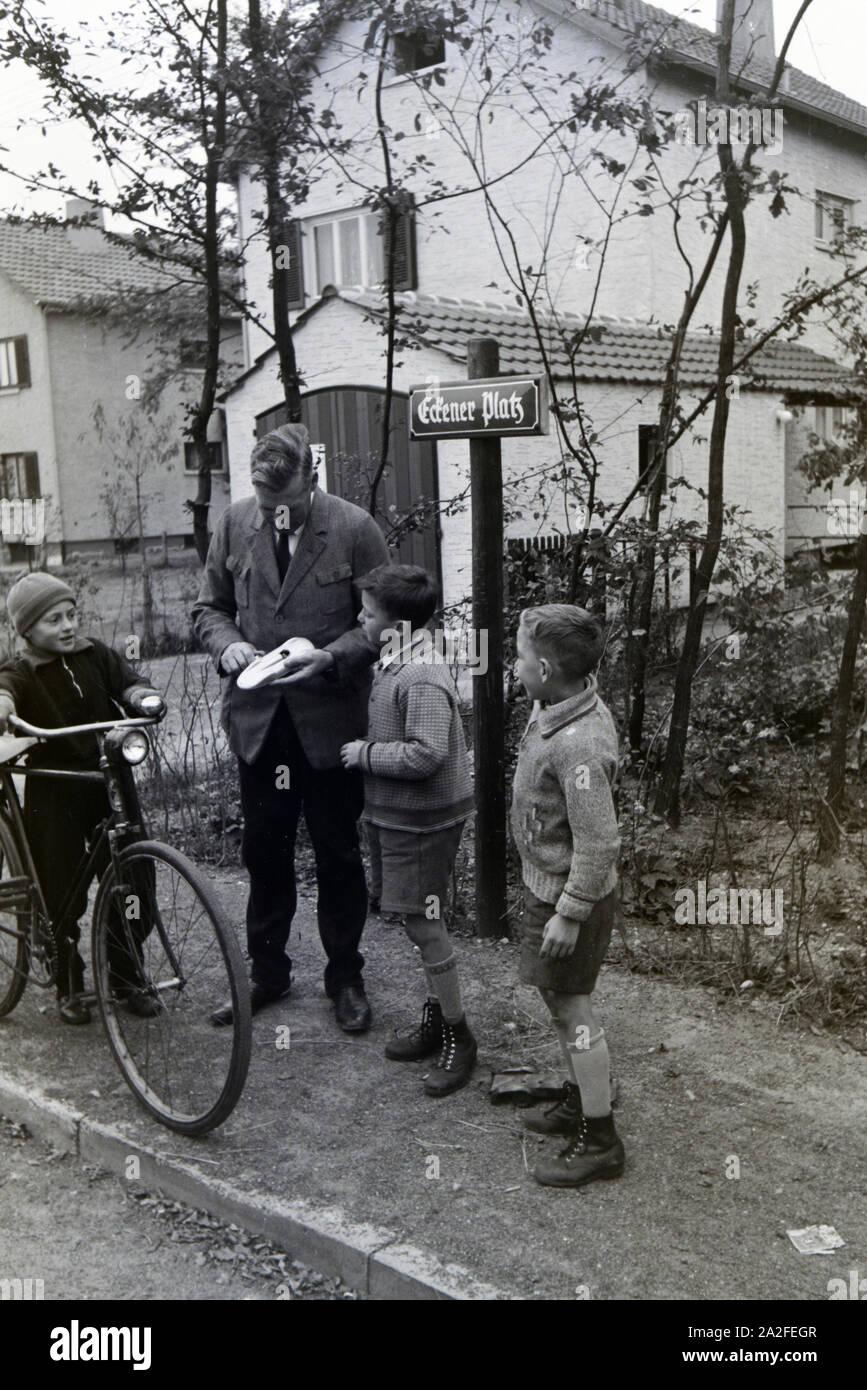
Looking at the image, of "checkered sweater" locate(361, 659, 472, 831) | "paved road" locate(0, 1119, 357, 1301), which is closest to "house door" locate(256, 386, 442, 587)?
"checkered sweater" locate(361, 659, 472, 831)

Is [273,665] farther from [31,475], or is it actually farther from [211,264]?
[31,475]

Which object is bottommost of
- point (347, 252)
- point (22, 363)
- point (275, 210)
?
point (275, 210)

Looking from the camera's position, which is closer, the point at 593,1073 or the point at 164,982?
the point at 593,1073

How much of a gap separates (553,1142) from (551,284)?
45.5 feet

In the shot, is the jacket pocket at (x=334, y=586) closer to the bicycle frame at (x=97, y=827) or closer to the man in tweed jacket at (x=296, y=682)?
the man in tweed jacket at (x=296, y=682)

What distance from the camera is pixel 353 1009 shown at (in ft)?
14.7

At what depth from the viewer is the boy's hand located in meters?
3.35

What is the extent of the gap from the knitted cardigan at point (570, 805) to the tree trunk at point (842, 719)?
7.17ft

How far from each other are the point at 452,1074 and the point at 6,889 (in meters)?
1.65

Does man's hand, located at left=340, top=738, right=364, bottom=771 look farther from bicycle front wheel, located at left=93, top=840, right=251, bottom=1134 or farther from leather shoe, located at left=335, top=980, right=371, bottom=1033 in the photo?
leather shoe, located at left=335, top=980, right=371, bottom=1033

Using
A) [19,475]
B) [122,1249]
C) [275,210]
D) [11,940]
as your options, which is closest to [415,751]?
[122,1249]

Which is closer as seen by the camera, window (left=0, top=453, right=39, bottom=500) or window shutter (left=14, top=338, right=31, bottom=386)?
window (left=0, top=453, right=39, bottom=500)

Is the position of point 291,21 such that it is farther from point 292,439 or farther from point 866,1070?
point 866,1070

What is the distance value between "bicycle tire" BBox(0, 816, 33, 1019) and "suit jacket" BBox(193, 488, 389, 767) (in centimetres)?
86
